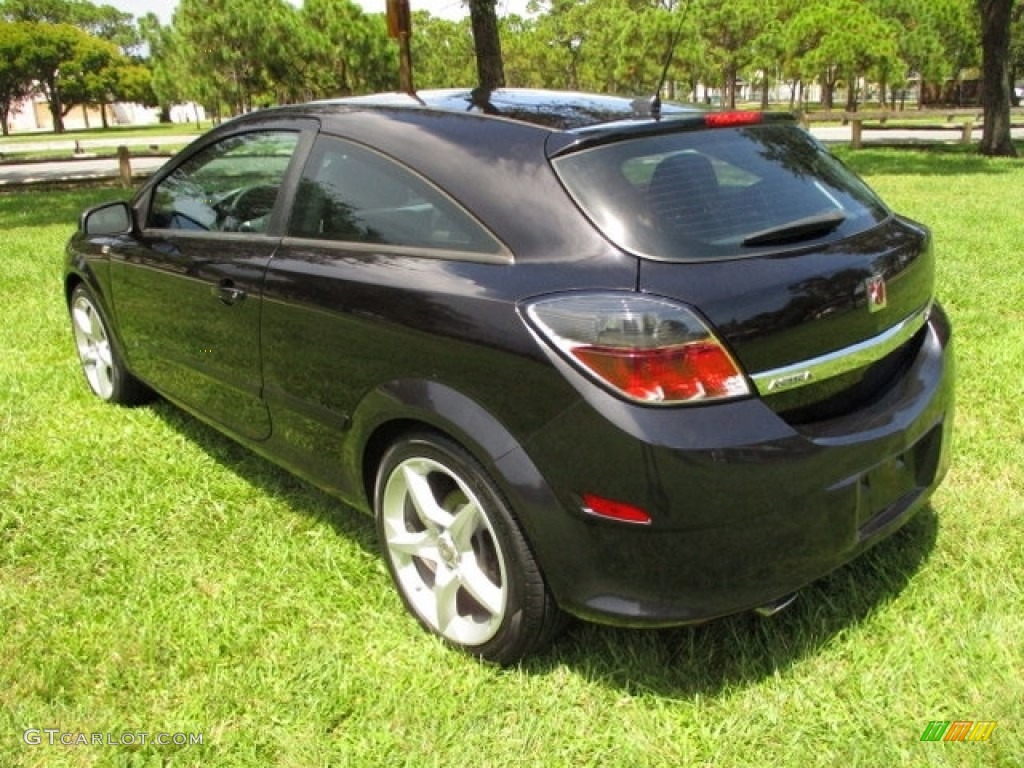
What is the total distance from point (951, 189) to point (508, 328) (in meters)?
11.5

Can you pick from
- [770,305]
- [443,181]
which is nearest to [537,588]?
[770,305]

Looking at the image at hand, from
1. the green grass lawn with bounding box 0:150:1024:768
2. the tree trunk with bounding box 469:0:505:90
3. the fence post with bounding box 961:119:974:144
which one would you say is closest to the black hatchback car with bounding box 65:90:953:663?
the green grass lawn with bounding box 0:150:1024:768

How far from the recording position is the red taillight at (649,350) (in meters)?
2.04

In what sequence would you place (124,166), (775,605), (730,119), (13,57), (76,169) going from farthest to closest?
(13,57)
(76,169)
(124,166)
(730,119)
(775,605)

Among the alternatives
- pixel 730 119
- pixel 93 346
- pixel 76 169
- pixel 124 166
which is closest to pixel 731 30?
pixel 76 169

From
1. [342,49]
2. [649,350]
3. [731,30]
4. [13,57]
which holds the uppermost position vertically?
[13,57]

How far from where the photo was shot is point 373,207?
2705mm

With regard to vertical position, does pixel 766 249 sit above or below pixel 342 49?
below

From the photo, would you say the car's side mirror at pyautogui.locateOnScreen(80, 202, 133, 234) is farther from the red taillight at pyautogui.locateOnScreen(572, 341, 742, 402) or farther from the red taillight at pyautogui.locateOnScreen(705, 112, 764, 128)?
the red taillight at pyautogui.locateOnScreen(572, 341, 742, 402)

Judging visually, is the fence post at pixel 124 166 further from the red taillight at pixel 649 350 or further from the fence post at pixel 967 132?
the fence post at pixel 967 132

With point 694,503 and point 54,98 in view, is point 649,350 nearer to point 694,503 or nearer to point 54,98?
point 694,503

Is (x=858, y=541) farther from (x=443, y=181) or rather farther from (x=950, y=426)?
(x=443, y=181)

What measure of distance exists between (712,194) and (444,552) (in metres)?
1.25

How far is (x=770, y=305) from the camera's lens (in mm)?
2143
